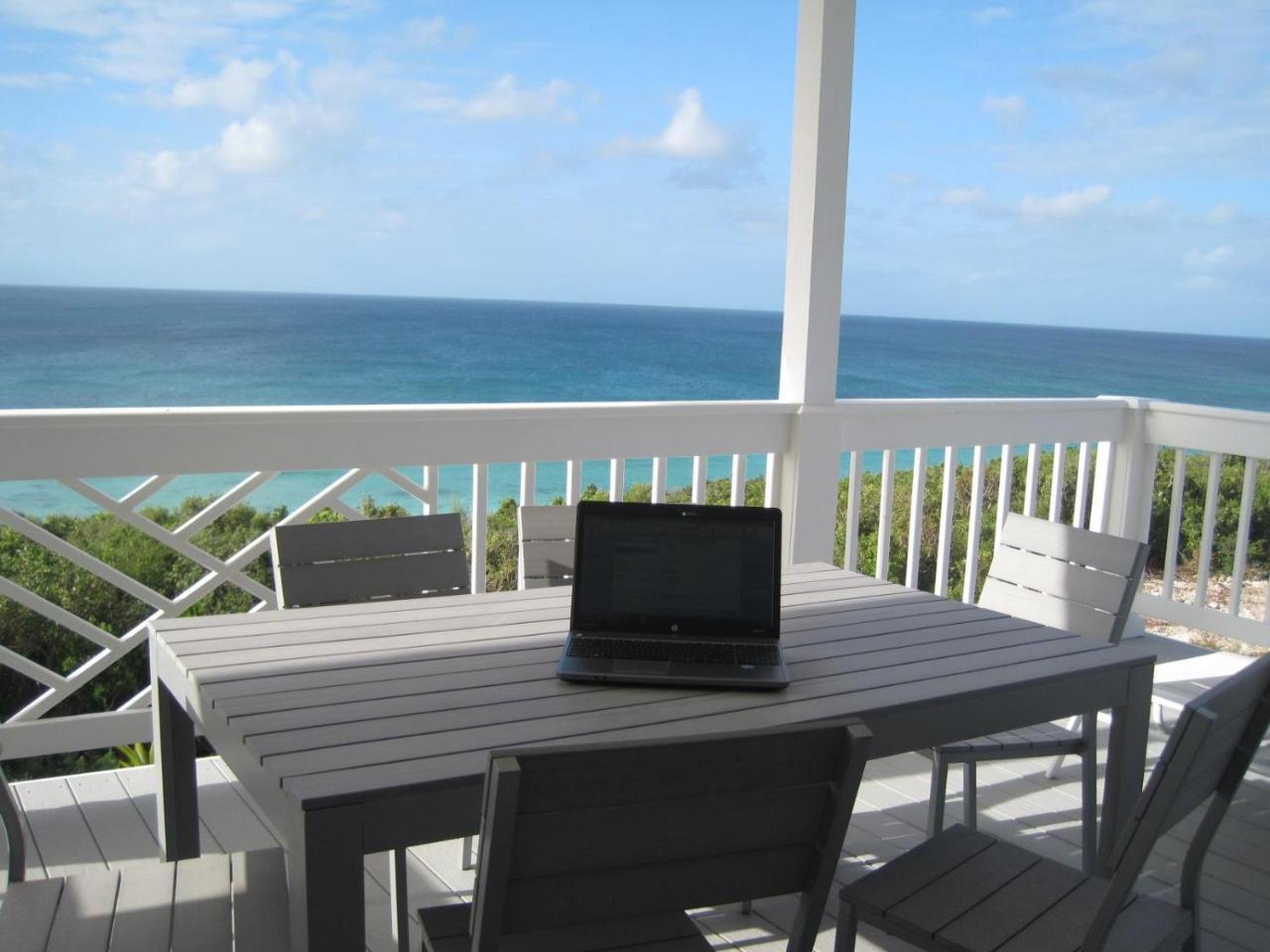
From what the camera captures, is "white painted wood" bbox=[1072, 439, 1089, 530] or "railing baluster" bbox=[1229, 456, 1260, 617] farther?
"white painted wood" bbox=[1072, 439, 1089, 530]

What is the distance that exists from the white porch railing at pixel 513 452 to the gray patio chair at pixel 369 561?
497mm

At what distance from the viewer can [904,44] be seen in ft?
87.0

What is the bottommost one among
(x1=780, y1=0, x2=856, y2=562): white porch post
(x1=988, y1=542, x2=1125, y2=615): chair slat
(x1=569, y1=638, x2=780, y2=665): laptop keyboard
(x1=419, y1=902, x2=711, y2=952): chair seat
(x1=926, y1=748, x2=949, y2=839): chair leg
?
(x1=926, y1=748, x2=949, y2=839): chair leg

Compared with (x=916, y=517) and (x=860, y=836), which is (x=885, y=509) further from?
(x=860, y=836)

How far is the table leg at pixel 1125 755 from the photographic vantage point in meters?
2.27

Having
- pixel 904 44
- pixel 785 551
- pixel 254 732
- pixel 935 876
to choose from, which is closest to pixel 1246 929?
pixel 935 876

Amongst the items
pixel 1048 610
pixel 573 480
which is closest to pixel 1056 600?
pixel 1048 610

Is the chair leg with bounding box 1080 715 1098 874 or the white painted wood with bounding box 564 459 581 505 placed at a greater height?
the white painted wood with bounding box 564 459 581 505

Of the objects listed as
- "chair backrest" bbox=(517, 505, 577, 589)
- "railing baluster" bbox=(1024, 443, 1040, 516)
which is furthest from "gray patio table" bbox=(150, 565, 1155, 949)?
"railing baluster" bbox=(1024, 443, 1040, 516)

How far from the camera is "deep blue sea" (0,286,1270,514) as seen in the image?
27.2m

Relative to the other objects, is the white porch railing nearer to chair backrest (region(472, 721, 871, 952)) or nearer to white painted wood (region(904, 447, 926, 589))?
white painted wood (region(904, 447, 926, 589))

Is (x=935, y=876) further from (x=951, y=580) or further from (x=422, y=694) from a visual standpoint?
(x=951, y=580)

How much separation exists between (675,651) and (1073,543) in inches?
56.2

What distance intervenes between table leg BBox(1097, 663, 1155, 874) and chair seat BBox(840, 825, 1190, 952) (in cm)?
34
